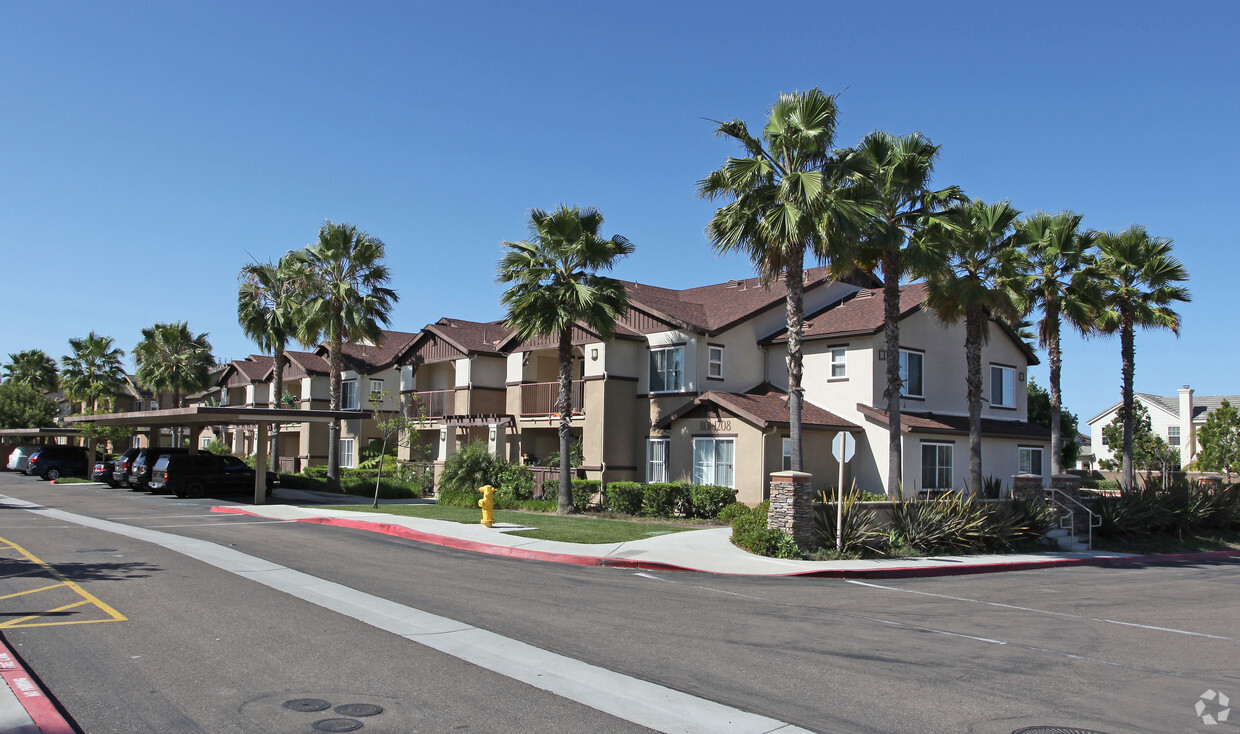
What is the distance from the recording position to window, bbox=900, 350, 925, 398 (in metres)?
28.9

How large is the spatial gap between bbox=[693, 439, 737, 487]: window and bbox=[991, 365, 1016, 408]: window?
466 inches

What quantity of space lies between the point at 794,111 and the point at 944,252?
19.0 ft

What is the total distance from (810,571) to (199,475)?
25.6m

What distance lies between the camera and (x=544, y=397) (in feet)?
108

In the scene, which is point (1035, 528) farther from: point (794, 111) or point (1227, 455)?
point (1227, 455)

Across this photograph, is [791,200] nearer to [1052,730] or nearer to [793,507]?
[793,507]

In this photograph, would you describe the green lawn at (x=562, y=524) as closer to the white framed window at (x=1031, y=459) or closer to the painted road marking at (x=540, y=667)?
the painted road marking at (x=540, y=667)

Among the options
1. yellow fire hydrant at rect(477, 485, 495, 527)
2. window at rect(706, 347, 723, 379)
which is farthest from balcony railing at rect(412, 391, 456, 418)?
yellow fire hydrant at rect(477, 485, 495, 527)

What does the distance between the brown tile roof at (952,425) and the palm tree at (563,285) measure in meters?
8.78

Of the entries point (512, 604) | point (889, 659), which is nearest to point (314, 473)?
point (512, 604)

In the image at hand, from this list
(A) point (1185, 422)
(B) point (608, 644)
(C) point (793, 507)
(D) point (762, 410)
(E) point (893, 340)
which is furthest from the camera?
(A) point (1185, 422)

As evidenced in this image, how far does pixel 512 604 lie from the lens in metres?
11.1

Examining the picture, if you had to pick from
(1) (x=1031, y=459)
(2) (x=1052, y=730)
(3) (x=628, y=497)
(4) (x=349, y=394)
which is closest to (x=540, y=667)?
(2) (x=1052, y=730)

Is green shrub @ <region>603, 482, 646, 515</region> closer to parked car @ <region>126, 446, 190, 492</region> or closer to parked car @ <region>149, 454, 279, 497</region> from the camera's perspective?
parked car @ <region>149, 454, 279, 497</region>
